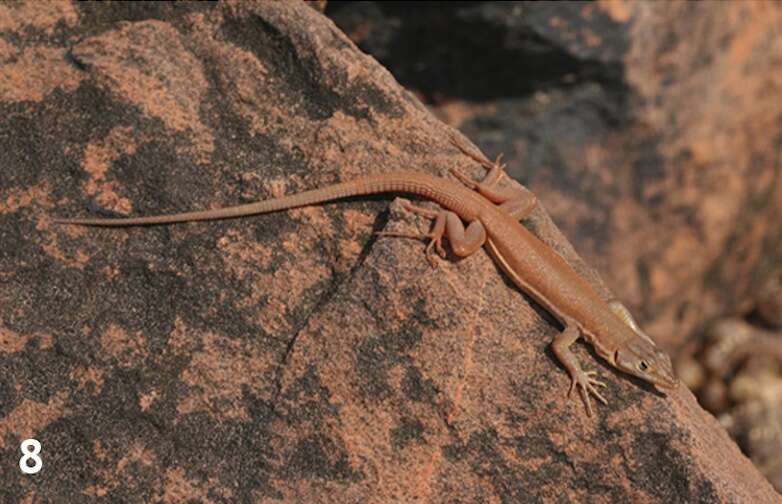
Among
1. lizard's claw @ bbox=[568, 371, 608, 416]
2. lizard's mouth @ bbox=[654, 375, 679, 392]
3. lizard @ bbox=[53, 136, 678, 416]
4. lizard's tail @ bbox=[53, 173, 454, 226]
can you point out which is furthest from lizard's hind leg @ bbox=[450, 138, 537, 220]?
lizard's mouth @ bbox=[654, 375, 679, 392]

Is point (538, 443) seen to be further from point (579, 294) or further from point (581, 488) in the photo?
point (579, 294)

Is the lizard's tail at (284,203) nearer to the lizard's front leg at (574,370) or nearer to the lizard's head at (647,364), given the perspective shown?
the lizard's front leg at (574,370)

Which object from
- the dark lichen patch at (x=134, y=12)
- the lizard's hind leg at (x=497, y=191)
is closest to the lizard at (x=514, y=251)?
the lizard's hind leg at (x=497, y=191)

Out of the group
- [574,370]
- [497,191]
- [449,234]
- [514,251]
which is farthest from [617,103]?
[574,370]

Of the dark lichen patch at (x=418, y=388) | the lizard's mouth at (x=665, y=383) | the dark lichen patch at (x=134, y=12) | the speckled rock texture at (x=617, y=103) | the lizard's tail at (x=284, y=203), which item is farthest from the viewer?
the speckled rock texture at (x=617, y=103)

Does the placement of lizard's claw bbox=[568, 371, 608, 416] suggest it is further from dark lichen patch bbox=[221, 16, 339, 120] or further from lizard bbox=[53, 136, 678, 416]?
dark lichen patch bbox=[221, 16, 339, 120]

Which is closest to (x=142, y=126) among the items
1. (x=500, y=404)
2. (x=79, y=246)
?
(x=79, y=246)
